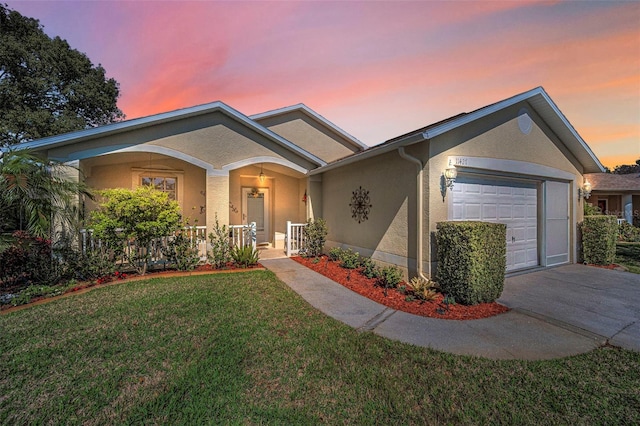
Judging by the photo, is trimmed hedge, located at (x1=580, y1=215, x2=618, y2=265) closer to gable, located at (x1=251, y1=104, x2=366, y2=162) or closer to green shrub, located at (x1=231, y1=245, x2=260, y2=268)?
gable, located at (x1=251, y1=104, x2=366, y2=162)

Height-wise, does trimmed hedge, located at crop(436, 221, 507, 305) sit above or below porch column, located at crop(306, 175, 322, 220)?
below

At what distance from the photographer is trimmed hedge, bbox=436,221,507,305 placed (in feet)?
17.0

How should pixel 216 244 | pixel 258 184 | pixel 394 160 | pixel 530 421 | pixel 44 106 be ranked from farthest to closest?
pixel 44 106
pixel 258 184
pixel 216 244
pixel 394 160
pixel 530 421

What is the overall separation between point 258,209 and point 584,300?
1055 cm

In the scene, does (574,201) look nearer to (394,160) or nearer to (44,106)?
(394,160)

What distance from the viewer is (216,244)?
7918 mm

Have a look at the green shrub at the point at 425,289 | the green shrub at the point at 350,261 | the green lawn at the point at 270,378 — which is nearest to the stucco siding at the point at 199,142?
the green shrub at the point at 350,261

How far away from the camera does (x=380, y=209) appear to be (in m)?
7.39

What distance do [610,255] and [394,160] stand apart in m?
7.91

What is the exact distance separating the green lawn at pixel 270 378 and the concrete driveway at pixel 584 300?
823mm

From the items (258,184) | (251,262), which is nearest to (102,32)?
(258,184)

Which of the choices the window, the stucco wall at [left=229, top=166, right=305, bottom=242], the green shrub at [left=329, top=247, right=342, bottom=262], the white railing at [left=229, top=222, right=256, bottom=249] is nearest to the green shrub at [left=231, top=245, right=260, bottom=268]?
the white railing at [left=229, top=222, right=256, bottom=249]

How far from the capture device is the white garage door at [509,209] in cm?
660

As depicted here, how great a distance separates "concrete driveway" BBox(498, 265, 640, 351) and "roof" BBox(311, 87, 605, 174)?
3671 mm
